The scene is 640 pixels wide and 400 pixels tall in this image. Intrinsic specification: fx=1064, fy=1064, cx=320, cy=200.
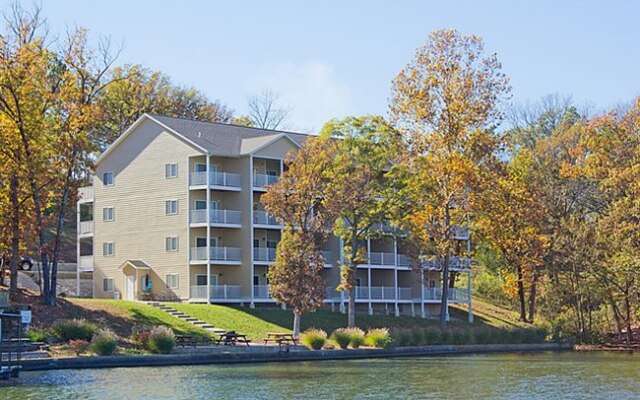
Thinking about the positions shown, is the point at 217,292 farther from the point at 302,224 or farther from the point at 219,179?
the point at 302,224

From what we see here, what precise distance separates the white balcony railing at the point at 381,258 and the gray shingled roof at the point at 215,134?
9105 mm

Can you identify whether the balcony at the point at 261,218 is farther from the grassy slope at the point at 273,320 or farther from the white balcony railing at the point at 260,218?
the grassy slope at the point at 273,320

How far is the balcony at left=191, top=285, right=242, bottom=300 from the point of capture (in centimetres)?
6228

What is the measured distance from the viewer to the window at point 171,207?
65250mm

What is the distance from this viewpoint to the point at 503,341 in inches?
2287

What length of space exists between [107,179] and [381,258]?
18903 millimetres

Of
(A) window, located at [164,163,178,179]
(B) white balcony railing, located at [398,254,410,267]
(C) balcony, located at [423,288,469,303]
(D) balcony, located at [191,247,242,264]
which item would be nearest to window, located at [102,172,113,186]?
(A) window, located at [164,163,178,179]

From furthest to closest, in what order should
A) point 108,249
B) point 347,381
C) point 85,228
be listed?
point 85,228 < point 108,249 < point 347,381

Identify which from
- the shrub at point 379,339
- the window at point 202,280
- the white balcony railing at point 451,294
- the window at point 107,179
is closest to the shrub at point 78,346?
the shrub at point 379,339

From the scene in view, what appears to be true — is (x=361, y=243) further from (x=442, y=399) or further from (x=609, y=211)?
(x=442, y=399)

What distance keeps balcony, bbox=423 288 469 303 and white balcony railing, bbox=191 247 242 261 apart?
51.9 ft

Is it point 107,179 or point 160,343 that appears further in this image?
point 107,179

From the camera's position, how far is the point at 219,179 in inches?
2522

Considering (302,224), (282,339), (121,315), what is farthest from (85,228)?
(282,339)
